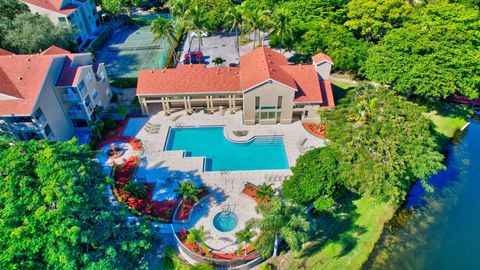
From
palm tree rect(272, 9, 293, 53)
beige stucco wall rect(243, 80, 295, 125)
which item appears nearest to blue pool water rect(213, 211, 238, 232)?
beige stucco wall rect(243, 80, 295, 125)

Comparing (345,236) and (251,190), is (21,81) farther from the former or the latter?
(345,236)

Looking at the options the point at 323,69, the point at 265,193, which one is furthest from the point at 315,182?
the point at 323,69

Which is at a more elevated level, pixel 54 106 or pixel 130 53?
pixel 54 106

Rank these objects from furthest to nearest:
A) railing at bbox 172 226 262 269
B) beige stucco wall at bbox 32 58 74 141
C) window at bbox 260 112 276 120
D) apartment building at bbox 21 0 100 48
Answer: apartment building at bbox 21 0 100 48
window at bbox 260 112 276 120
beige stucco wall at bbox 32 58 74 141
railing at bbox 172 226 262 269

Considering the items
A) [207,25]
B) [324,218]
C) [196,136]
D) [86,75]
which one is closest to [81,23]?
[207,25]

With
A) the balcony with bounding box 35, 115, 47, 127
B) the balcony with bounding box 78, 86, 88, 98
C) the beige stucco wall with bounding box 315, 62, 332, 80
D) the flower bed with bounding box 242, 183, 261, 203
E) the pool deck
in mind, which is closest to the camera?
the pool deck

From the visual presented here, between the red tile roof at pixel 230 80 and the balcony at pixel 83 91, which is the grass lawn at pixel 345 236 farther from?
the balcony at pixel 83 91

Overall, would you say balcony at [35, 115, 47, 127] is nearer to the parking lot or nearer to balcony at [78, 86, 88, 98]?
balcony at [78, 86, 88, 98]
